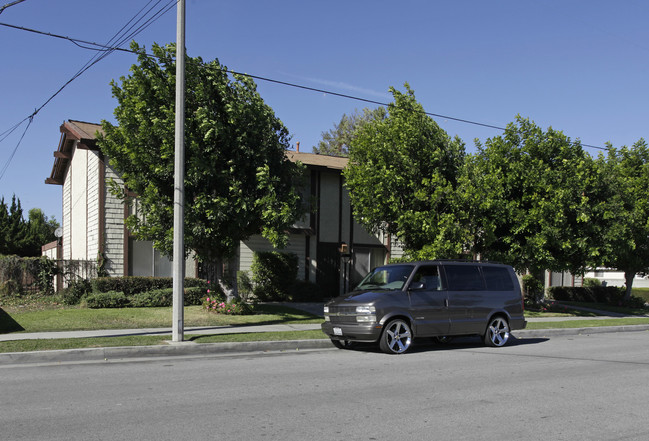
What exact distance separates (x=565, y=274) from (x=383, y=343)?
27237 mm

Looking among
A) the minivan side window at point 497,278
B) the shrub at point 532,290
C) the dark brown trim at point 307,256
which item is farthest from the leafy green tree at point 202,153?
the shrub at point 532,290

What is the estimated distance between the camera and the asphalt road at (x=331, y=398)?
559 centimetres

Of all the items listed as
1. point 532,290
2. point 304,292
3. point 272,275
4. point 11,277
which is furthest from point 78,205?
point 532,290

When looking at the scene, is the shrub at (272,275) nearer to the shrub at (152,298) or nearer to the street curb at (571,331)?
the shrub at (152,298)

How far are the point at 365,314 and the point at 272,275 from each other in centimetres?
1118

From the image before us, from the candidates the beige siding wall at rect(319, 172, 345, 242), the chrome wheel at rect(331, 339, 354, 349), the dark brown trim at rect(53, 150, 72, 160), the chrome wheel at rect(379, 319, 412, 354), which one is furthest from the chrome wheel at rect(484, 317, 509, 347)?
the dark brown trim at rect(53, 150, 72, 160)

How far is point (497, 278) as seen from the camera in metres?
13.0

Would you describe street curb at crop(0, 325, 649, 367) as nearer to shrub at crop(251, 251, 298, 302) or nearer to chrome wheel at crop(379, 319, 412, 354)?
chrome wheel at crop(379, 319, 412, 354)

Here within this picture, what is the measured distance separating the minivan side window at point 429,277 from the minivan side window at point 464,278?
27cm

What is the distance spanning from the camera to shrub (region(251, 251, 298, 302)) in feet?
71.4

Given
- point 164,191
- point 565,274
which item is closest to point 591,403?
point 164,191

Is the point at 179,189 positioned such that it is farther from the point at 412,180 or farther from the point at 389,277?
the point at 412,180

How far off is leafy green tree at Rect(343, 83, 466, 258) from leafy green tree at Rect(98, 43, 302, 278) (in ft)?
13.2

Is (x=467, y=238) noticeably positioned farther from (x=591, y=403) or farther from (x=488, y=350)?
(x=591, y=403)
